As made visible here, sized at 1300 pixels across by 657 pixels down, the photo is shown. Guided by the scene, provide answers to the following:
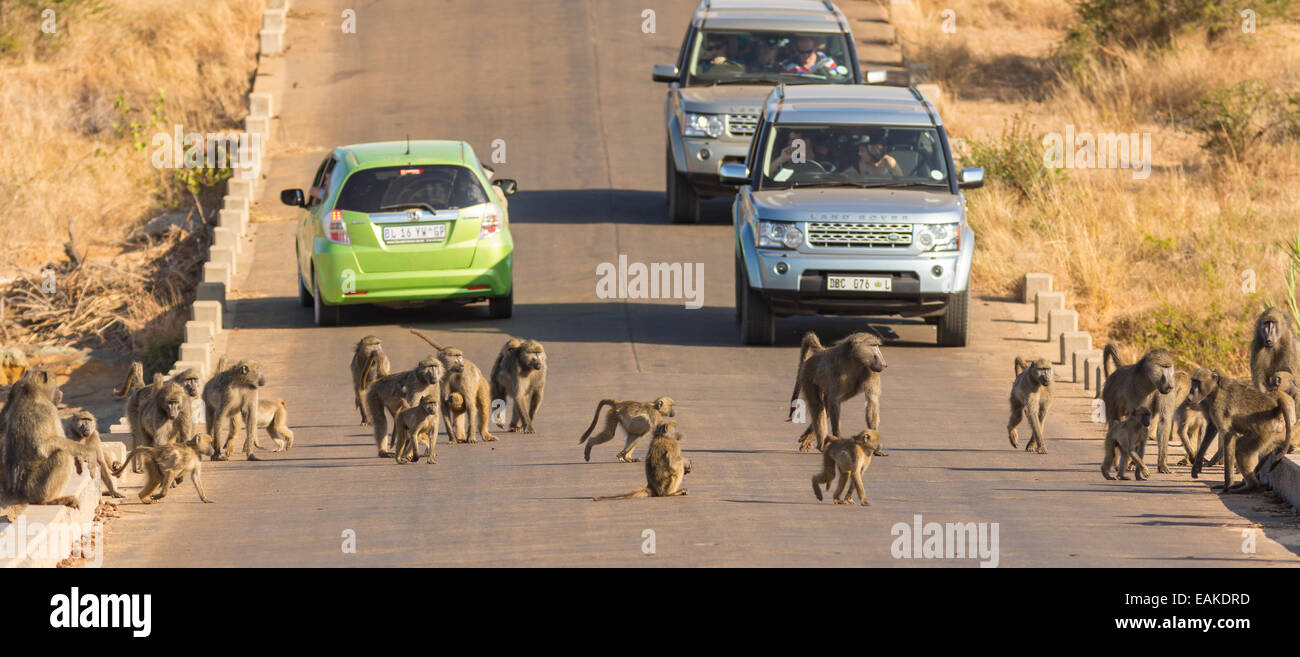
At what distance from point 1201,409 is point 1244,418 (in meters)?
0.34

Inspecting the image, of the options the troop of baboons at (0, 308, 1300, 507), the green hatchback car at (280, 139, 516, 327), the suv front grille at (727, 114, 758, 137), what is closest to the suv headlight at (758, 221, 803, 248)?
the green hatchback car at (280, 139, 516, 327)

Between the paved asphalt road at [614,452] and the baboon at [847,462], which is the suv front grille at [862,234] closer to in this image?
the paved asphalt road at [614,452]

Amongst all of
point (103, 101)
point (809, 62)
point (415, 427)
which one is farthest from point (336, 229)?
point (103, 101)

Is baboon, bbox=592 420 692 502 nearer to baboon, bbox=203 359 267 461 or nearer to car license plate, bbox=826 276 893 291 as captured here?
baboon, bbox=203 359 267 461

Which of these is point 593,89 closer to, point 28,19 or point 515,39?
point 515,39

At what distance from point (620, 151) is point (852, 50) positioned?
7216 millimetres

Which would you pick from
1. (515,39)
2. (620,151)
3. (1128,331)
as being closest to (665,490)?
(1128,331)

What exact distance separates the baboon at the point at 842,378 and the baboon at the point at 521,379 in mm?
2085

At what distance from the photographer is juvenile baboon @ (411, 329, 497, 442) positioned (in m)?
14.1

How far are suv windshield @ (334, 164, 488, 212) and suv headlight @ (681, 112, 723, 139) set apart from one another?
4.79 m

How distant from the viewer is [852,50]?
2475cm

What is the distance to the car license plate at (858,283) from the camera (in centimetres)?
1831

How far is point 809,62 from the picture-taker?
2486cm

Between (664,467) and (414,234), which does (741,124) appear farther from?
(664,467)
